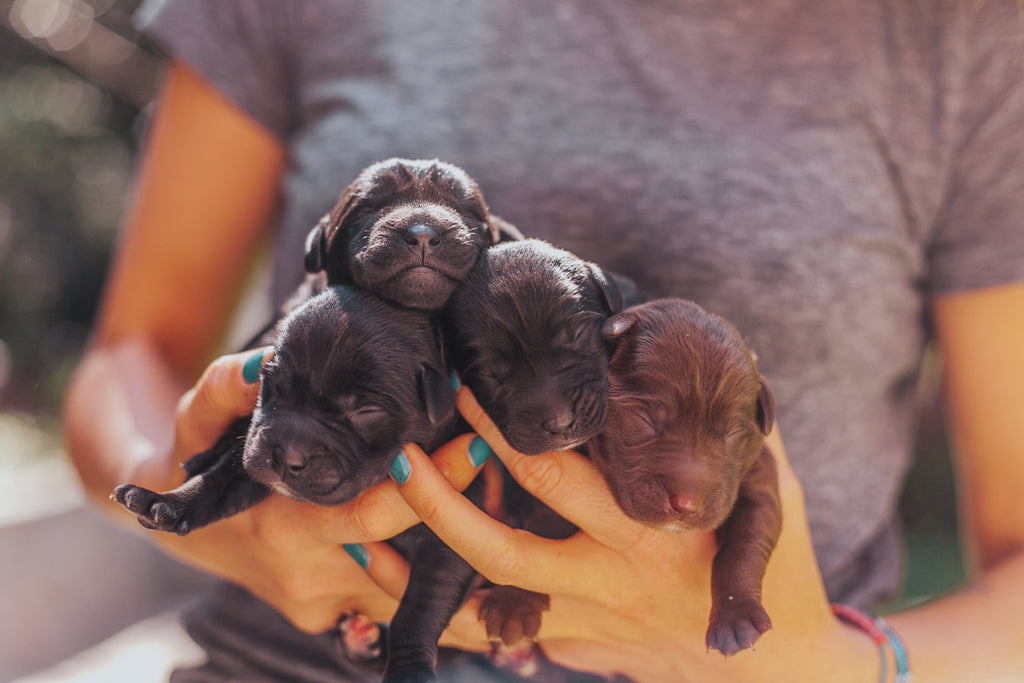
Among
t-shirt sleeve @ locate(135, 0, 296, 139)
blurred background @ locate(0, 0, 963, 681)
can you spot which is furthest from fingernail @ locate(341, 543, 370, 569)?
t-shirt sleeve @ locate(135, 0, 296, 139)

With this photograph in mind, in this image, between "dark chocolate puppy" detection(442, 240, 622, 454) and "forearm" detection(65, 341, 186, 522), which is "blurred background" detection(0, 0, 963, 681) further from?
"dark chocolate puppy" detection(442, 240, 622, 454)

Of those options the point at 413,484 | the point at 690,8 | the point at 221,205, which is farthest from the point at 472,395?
the point at 221,205

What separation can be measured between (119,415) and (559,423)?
4.78ft

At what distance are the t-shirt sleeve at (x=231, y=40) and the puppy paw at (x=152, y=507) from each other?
1246 mm

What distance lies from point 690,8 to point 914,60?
535 mm

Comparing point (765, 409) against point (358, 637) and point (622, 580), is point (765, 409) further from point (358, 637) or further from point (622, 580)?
point (358, 637)

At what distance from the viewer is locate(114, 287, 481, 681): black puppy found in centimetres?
117

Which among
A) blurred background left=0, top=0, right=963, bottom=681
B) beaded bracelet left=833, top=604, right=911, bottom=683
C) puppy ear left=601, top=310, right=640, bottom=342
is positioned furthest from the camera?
blurred background left=0, top=0, right=963, bottom=681

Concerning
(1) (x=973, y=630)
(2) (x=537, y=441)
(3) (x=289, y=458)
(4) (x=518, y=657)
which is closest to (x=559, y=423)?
(2) (x=537, y=441)

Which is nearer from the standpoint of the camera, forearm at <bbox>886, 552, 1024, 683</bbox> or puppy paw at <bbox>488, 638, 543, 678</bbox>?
puppy paw at <bbox>488, 638, 543, 678</bbox>

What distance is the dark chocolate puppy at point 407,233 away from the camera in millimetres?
1201

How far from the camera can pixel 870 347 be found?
187 centimetres

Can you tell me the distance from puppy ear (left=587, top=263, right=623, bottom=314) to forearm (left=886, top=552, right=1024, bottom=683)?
101cm

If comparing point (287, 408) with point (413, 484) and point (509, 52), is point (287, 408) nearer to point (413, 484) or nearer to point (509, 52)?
point (413, 484)
